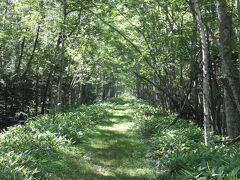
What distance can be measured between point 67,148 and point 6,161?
436 cm

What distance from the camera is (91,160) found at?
11078 mm

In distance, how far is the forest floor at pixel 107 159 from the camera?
935 centimetres

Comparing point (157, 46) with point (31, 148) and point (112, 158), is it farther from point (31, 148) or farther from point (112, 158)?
point (31, 148)

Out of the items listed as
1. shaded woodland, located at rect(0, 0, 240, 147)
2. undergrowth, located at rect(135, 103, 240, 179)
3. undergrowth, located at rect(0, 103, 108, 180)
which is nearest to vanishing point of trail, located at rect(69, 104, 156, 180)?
undergrowth, located at rect(135, 103, 240, 179)

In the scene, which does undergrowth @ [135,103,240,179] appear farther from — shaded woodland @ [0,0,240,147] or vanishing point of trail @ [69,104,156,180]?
shaded woodland @ [0,0,240,147]

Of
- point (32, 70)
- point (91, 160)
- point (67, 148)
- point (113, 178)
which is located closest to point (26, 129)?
point (67, 148)

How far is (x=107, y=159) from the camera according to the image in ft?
37.3

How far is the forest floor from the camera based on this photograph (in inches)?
368

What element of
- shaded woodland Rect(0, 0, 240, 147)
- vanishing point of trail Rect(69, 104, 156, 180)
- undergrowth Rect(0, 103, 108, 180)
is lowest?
vanishing point of trail Rect(69, 104, 156, 180)

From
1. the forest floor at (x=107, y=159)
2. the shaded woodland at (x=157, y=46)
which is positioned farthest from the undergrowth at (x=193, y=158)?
the shaded woodland at (x=157, y=46)

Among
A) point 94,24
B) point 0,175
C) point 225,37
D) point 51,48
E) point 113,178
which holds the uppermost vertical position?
point 94,24

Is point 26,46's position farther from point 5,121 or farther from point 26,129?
point 26,129

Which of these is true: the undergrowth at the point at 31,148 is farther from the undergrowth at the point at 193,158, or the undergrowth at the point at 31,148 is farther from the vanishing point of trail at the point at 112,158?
the undergrowth at the point at 193,158

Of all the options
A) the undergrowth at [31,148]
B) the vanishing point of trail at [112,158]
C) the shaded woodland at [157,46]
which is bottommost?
the vanishing point of trail at [112,158]
